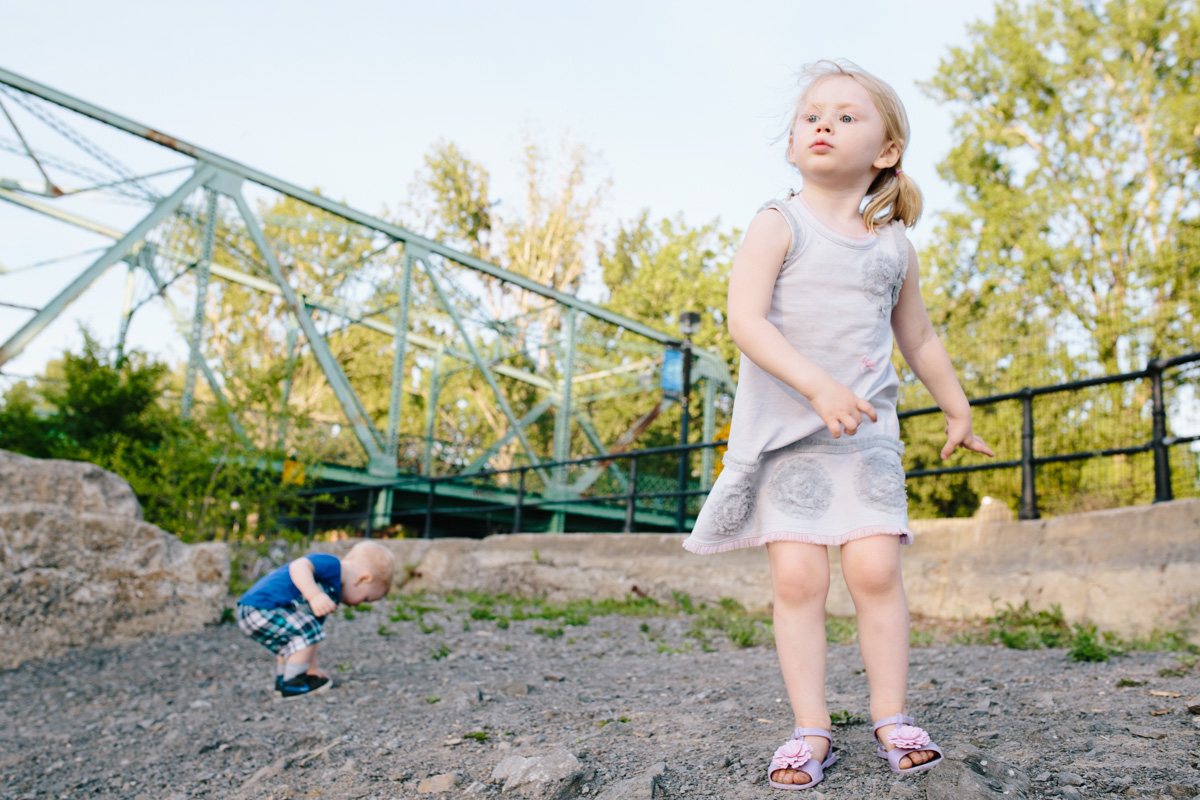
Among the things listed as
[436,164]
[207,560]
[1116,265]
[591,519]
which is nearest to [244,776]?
[207,560]

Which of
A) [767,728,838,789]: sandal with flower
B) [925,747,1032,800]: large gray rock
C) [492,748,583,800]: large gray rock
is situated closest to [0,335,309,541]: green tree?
[492,748,583,800]: large gray rock

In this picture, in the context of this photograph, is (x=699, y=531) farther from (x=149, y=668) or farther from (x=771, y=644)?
(x=149, y=668)

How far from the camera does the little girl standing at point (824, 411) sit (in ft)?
5.06

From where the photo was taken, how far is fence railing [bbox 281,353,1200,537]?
380 centimetres

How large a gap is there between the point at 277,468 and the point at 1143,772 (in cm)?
678

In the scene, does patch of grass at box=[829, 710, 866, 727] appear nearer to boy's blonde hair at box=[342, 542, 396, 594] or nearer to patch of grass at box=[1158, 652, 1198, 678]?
patch of grass at box=[1158, 652, 1198, 678]

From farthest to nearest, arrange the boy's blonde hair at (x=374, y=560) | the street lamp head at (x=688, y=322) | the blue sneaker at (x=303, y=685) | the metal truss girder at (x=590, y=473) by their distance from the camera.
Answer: the metal truss girder at (x=590, y=473)
the street lamp head at (x=688, y=322)
the boy's blonde hair at (x=374, y=560)
the blue sneaker at (x=303, y=685)

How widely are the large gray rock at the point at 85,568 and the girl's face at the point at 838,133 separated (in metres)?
3.84

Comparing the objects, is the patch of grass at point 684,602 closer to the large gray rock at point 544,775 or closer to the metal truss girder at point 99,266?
the large gray rock at point 544,775

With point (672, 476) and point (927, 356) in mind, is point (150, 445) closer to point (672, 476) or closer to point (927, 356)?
point (927, 356)

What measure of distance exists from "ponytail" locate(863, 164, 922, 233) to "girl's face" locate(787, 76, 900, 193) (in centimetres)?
7

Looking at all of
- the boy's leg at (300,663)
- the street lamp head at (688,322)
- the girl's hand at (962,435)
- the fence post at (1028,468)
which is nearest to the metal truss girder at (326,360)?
the street lamp head at (688,322)

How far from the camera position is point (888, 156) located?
177cm

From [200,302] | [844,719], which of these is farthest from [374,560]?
[200,302]
